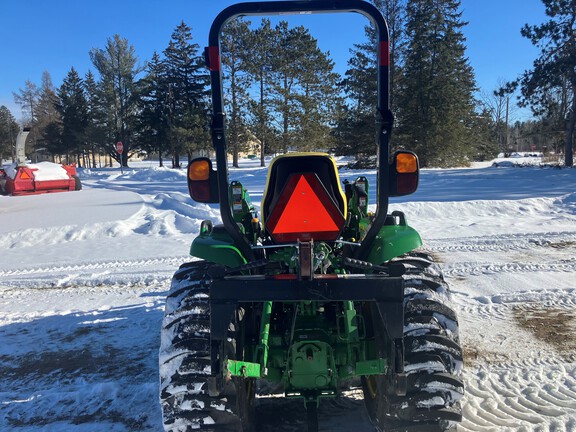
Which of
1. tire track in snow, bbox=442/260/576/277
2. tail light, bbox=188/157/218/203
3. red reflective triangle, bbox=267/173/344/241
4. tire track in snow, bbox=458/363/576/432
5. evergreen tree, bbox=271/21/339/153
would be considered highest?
evergreen tree, bbox=271/21/339/153

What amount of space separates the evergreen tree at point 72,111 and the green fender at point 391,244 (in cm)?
5491

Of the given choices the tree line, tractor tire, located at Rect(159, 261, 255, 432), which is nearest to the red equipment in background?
the tree line

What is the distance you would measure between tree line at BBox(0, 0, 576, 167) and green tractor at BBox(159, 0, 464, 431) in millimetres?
3455

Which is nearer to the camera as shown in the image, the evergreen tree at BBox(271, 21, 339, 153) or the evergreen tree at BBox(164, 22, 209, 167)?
the evergreen tree at BBox(271, 21, 339, 153)

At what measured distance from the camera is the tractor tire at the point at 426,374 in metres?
2.43

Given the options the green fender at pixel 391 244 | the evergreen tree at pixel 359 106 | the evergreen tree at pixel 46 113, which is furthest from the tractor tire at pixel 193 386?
the evergreen tree at pixel 46 113

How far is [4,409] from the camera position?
11.6 feet

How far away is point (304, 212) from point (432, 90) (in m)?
31.8

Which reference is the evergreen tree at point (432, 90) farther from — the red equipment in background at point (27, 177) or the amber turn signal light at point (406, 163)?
the amber turn signal light at point (406, 163)

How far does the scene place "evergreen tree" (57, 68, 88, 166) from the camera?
2078 inches

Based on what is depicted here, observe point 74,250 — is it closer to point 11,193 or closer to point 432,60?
point 11,193

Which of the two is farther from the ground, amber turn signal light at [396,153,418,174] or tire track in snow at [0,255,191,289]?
amber turn signal light at [396,153,418,174]

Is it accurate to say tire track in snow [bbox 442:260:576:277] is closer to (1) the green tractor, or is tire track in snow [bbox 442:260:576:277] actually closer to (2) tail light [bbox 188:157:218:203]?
(1) the green tractor

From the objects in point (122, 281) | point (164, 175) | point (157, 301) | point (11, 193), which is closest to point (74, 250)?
point (122, 281)
